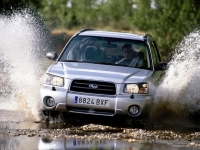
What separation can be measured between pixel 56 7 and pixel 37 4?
679 inches

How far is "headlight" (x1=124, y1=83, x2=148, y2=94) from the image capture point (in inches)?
436

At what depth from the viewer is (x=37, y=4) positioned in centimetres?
2684

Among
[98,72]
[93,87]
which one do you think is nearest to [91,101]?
[93,87]

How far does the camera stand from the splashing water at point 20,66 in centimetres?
1252

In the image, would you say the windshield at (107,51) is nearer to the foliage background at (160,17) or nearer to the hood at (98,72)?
the hood at (98,72)

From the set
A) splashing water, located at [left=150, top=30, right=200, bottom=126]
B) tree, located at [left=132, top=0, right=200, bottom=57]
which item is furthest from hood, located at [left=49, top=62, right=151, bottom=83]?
tree, located at [left=132, top=0, right=200, bottom=57]

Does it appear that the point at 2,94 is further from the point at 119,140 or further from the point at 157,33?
the point at 157,33

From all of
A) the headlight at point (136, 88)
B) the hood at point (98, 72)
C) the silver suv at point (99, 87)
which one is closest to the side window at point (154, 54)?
the silver suv at point (99, 87)

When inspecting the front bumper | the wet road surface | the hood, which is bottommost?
the wet road surface

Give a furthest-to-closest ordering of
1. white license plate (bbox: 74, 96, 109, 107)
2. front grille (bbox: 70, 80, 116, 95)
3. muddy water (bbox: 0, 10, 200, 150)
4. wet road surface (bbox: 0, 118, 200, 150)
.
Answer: front grille (bbox: 70, 80, 116, 95)
white license plate (bbox: 74, 96, 109, 107)
muddy water (bbox: 0, 10, 200, 150)
wet road surface (bbox: 0, 118, 200, 150)

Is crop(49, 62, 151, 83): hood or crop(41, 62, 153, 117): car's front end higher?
crop(49, 62, 151, 83): hood

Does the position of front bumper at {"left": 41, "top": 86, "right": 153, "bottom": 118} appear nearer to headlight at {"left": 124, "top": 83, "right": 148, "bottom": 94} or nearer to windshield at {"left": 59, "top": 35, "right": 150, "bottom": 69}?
headlight at {"left": 124, "top": 83, "right": 148, "bottom": 94}

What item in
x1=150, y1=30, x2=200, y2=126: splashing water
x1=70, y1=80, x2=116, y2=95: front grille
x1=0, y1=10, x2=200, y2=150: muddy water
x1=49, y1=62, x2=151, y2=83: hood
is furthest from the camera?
x1=150, y1=30, x2=200, y2=126: splashing water

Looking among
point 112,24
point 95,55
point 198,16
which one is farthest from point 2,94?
point 112,24
